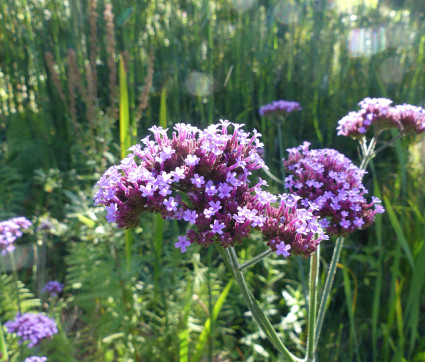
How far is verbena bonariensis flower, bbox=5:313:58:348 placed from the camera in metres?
1.92

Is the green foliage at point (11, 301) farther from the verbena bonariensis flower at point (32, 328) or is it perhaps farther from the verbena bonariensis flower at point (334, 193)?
the verbena bonariensis flower at point (334, 193)

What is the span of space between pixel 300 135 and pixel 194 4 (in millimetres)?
1490

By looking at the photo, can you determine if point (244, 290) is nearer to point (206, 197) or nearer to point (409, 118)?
point (206, 197)

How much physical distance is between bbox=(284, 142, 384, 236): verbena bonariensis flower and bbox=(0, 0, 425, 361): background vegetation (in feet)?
2.30

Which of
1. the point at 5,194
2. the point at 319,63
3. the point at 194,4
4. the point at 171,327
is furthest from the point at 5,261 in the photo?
the point at 319,63

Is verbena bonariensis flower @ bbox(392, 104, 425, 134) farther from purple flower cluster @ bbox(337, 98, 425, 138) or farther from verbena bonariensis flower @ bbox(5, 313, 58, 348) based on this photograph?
verbena bonariensis flower @ bbox(5, 313, 58, 348)

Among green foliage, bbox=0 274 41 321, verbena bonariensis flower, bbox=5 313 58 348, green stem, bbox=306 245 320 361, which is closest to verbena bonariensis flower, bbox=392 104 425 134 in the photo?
green stem, bbox=306 245 320 361

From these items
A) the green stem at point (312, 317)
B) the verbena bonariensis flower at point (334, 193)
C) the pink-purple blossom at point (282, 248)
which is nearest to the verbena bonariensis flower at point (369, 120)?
the verbena bonariensis flower at point (334, 193)

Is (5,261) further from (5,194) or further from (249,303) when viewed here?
(249,303)

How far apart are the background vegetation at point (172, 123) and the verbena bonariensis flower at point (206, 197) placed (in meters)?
0.86

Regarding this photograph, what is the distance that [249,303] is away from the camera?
138 cm

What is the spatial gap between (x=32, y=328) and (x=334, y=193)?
1.60 metres

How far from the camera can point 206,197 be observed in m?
1.33

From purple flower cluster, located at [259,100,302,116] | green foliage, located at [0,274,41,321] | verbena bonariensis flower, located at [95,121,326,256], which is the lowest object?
green foliage, located at [0,274,41,321]
